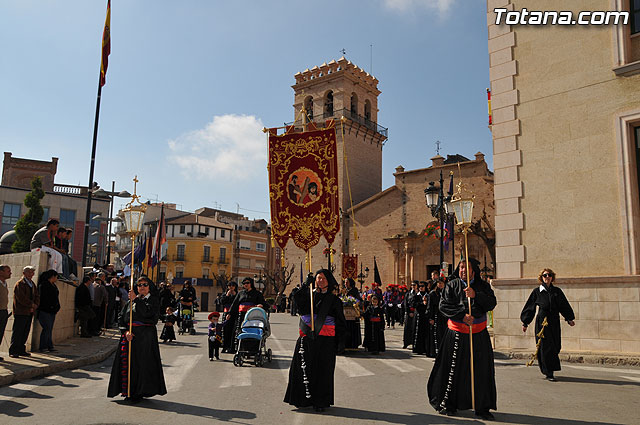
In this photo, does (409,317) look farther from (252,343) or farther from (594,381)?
(594,381)

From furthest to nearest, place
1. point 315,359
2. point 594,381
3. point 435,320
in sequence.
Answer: point 435,320
point 594,381
point 315,359

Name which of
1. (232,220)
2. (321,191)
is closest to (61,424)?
(321,191)

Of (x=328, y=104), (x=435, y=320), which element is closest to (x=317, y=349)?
(x=435, y=320)

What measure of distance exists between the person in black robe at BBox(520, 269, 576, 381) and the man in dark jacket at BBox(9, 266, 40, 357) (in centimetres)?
896

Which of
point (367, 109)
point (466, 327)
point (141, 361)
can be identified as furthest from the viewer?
point (367, 109)

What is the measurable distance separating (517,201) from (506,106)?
2.41 metres

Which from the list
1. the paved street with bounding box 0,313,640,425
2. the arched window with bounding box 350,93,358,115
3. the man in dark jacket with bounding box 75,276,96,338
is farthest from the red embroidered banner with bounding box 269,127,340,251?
the arched window with bounding box 350,93,358,115

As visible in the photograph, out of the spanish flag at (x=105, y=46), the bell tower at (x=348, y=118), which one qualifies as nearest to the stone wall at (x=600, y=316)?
the spanish flag at (x=105, y=46)

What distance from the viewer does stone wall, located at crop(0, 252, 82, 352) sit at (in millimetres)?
10826

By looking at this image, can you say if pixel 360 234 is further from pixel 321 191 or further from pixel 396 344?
pixel 321 191

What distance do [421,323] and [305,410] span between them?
7.31 meters

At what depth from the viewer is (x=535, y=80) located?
12.5 m

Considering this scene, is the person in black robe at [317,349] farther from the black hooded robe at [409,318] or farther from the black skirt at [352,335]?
the black hooded robe at [409,318]

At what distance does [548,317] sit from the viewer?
29.1ft
